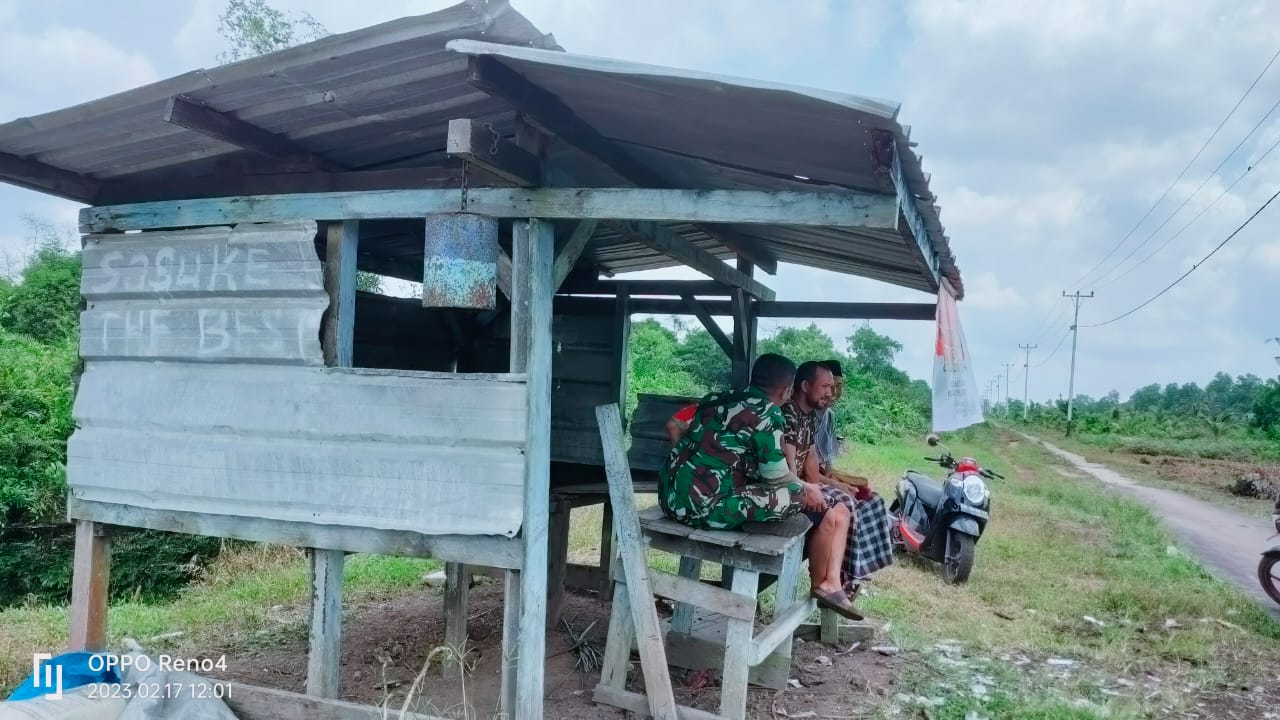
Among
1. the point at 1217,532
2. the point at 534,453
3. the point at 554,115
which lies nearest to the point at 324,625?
the point at 534,453

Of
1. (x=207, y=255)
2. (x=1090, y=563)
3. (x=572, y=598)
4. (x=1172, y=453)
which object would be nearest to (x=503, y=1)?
(x=207, y=255)

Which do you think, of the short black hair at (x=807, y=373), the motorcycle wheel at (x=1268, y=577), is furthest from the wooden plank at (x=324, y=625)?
the motorcycle wheel at (x=1268, y=577)

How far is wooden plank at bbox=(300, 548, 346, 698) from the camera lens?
11.5ft

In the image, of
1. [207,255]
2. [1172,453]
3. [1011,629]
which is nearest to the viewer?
[207,255]

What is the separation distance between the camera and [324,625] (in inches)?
139

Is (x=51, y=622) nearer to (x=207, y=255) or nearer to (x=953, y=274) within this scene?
(x=207, y=255)

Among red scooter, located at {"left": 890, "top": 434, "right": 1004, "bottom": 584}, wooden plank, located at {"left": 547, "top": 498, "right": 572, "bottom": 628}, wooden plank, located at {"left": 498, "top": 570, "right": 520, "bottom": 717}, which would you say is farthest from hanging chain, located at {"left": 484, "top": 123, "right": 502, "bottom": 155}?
red scooter, located at {"left": 890, "top": 434, "right": 1004, "bottom": 584}

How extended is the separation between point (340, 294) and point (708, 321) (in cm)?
340

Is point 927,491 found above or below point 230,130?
below

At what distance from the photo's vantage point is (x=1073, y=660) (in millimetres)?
4895

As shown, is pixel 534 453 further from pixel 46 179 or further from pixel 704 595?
pixel 46 179

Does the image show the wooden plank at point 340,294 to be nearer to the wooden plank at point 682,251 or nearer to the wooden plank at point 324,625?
the wooden plank at point 324,625

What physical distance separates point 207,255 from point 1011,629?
5441 mm

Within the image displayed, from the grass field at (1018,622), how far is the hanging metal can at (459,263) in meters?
2.91
